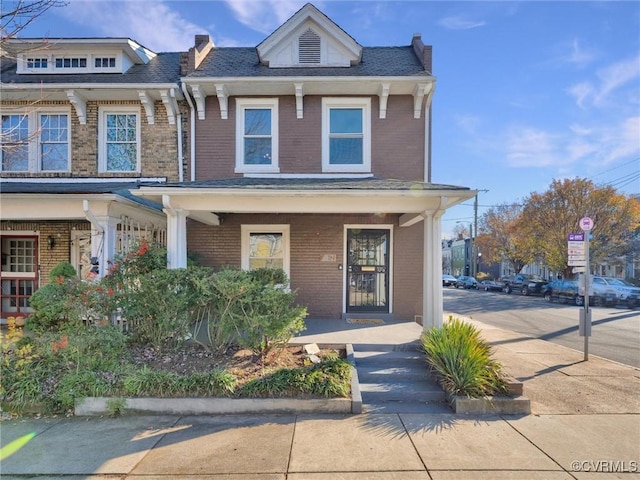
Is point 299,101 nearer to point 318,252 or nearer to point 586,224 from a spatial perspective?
point 318,252

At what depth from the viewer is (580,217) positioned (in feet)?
72.1

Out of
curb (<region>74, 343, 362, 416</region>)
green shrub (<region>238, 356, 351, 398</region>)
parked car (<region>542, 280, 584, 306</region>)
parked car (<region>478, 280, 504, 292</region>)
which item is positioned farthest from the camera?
parked car (<region>478, 280, 504, 292</region>)

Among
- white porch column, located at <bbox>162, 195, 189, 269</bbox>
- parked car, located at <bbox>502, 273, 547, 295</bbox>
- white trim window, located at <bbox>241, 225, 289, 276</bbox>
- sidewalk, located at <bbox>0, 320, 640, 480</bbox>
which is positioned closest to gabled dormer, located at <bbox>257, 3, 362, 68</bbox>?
white trim window, located at <bbox>241, 225, 289, 276</bbox>

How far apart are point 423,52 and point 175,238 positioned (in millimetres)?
7290

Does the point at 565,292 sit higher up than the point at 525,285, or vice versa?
the point at 565,292

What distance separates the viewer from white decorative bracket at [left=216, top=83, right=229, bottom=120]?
8102 mm

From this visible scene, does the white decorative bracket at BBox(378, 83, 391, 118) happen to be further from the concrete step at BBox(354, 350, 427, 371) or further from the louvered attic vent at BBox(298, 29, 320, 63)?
the concrete step at BBox(354, 350, 427, 371)

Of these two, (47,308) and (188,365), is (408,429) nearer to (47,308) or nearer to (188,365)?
(188,365)

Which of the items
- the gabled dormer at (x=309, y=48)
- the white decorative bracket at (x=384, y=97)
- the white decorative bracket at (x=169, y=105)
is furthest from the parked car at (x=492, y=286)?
the white decorative bracket at (x=169, y=105)

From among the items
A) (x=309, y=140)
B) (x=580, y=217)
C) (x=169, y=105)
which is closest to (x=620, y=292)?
(x=580, y=217)

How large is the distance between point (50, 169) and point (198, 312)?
660cm

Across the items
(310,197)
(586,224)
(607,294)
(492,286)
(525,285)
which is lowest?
(492,286)

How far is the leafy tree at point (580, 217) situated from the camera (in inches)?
838

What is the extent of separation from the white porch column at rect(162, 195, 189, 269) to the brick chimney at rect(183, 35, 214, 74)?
4.34 m
